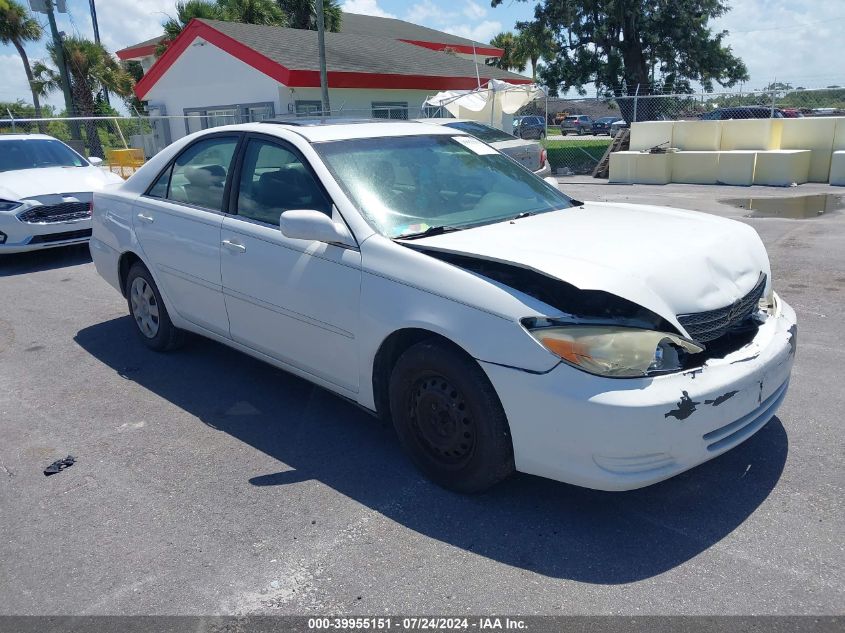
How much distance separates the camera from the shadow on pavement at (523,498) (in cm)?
292

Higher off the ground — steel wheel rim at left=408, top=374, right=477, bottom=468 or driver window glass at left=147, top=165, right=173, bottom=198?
driver window glass at left=147, top=165, right=173, bottom=198

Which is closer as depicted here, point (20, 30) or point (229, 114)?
point (229, 114)

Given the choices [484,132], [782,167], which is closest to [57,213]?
[484,132]

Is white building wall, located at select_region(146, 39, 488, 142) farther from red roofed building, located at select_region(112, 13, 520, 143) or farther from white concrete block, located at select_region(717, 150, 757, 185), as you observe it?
white concrete block, located at select_region(717, 150, 757, 185)

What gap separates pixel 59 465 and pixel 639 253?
125 inches

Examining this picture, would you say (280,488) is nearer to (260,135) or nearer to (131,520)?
(131,520)

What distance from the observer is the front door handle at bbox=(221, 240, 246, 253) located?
4.16m

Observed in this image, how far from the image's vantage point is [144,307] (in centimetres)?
538

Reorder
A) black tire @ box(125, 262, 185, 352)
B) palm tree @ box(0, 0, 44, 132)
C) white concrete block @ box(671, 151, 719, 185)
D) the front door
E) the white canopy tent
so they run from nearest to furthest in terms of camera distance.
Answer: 1. the front door
2. black tire @ box(125, 262, 185, 352)
3. white concrete block @ box(671, 151, 719, 185)
4. the white canopy tent
5. palm tree @ box(0, 0, 44, 132)

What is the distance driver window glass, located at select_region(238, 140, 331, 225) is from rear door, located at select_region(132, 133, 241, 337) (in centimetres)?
20

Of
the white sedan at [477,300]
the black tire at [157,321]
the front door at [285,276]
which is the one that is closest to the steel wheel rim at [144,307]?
the black tire at [157,321]

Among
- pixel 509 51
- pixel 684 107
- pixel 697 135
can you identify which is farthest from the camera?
pixel 509 51

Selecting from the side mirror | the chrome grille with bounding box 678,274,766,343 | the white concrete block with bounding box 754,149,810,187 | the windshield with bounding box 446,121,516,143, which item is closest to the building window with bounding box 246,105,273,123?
the windshield with bounding box 446,121,516,143

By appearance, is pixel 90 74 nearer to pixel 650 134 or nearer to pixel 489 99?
pixel 489 99
